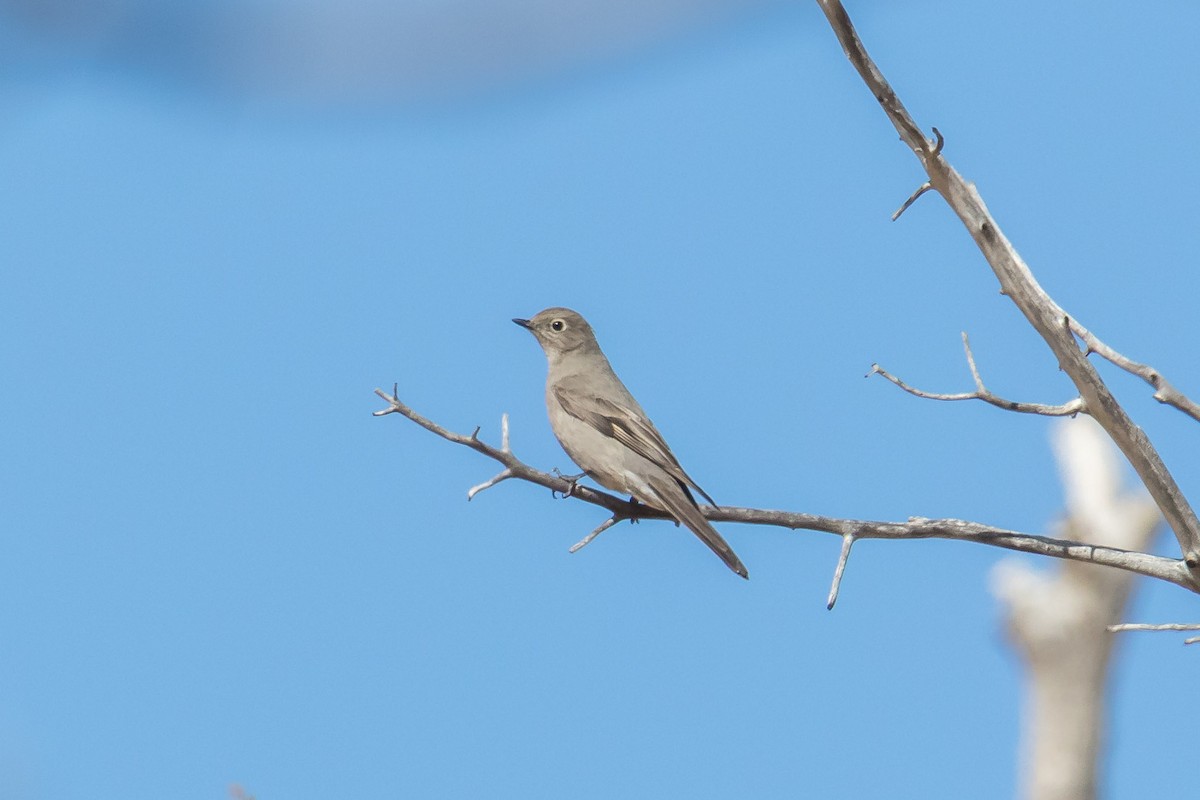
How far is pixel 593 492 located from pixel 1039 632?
5.81 meters

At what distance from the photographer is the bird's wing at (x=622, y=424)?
8.64m

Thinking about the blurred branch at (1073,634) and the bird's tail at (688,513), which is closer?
the bird's tail at (688,513)

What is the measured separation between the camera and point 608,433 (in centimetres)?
916

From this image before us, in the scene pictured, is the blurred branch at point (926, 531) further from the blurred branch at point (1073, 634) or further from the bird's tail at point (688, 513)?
the blurred branch at point (1073, 634)

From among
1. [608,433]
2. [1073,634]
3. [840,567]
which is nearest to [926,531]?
[840,567]

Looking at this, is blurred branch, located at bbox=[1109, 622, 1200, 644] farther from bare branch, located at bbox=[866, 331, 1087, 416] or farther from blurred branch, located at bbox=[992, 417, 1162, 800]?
blurred branch, located at bbox=[992, 417, 1162, 800]

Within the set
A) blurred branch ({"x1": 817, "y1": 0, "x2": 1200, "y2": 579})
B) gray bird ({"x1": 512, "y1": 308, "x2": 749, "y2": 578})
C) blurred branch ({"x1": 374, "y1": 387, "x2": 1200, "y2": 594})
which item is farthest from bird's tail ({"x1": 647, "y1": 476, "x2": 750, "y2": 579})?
blurred branch ({"x1": 817, "y1": 0, "x2": 1200, "y2": 579})

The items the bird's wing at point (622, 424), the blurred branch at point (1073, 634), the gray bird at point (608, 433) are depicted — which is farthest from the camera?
the blurred branch at point (1073, 634)

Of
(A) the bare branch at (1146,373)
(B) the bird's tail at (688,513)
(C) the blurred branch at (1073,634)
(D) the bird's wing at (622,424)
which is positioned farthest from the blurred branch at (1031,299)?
(C) the blurred branch at (1073,634)

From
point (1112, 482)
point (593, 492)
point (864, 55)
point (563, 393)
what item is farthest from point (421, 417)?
point (1112, 482)

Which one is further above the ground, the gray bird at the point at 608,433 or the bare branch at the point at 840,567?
the gray bird at the point at 608,433

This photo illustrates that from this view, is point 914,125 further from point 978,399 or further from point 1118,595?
point 1118,595

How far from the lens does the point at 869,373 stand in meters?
6.18

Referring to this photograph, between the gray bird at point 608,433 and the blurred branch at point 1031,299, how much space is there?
251cm
